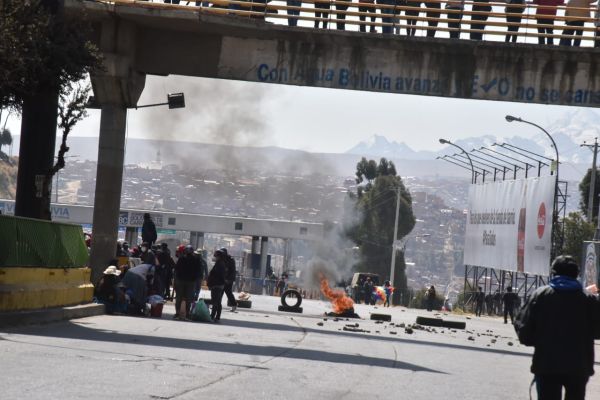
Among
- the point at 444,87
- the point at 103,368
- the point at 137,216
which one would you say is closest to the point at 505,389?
the point at 103,368

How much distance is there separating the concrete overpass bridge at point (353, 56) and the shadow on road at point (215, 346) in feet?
38.5

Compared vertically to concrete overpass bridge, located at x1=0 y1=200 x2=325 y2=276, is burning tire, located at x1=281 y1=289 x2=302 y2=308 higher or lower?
lower

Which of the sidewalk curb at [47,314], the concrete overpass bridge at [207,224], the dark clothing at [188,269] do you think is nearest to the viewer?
the sidewalk curb at [47,314]

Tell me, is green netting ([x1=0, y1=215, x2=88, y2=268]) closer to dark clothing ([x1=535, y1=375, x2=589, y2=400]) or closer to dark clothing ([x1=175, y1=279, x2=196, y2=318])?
dark clothing ([x1=175, y1=279, x2=196, y2=318])

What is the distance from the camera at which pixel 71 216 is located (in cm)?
8019

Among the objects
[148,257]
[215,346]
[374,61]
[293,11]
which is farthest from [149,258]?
[215,346]

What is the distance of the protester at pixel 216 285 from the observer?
949 inches

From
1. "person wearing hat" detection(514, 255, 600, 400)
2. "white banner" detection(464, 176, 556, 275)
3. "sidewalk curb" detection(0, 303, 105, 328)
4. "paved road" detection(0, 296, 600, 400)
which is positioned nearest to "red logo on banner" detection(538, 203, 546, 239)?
"white banner" detection(464, 176, 556, 275)

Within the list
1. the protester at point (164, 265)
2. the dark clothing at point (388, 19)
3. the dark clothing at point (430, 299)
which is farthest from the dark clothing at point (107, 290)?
the dark clothing at point (430, 299)

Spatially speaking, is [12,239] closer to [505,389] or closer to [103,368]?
[103,368]

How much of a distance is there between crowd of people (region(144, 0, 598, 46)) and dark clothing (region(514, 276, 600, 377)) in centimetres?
1945

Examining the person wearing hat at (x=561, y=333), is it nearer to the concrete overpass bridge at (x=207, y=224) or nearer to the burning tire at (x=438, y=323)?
the burning tire at (x=438, y=323)

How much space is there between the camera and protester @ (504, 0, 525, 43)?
28.2 meters

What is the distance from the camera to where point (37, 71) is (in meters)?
21.1
